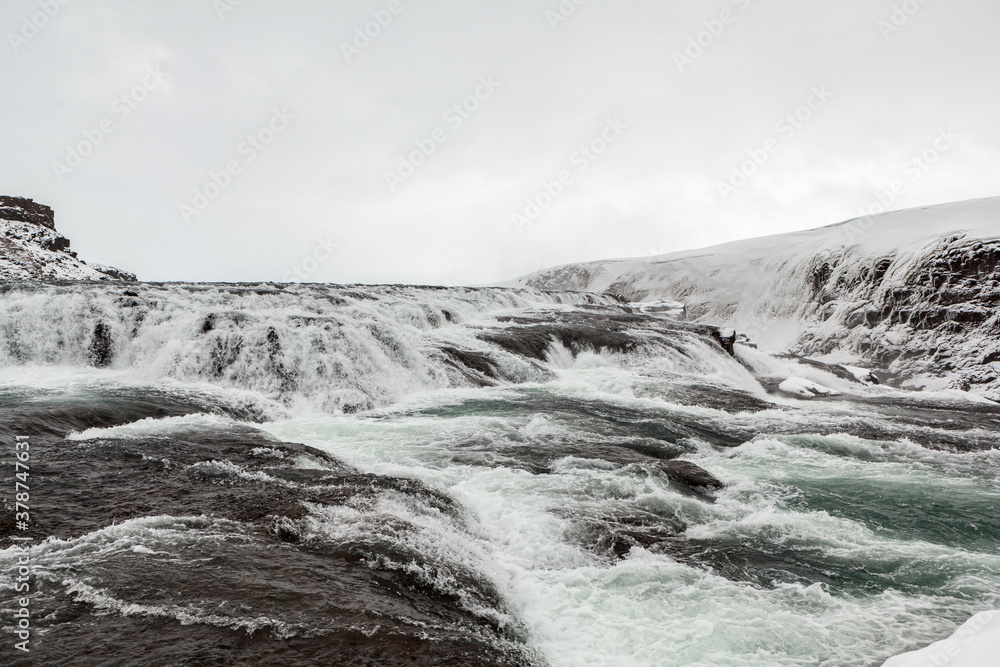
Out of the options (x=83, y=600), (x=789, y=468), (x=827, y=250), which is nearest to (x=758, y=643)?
(x=83, y=600)

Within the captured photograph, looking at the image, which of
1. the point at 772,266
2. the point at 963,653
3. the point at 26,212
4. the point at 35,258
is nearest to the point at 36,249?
the point at 35,258

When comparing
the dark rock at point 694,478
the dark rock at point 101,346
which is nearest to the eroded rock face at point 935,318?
the dark rock at point 694,478

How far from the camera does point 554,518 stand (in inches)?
229

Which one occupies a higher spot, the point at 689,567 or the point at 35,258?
the point at 35,258

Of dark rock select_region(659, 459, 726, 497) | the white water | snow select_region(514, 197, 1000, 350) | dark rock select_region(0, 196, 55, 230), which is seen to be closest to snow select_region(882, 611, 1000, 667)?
the white water

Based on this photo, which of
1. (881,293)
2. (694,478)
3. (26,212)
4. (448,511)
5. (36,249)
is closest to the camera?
(448,511)

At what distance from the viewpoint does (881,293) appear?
2995 cm

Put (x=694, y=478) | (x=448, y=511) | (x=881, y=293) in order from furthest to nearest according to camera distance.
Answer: (x=881, y=293) → (x=694, y=478) → (x=448, y=511)

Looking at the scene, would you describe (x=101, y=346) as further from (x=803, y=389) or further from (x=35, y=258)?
(x=35, y=258)

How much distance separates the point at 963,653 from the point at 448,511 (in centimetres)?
418

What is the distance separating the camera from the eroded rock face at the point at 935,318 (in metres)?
23.9

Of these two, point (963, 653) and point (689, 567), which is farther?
point (689, 567)

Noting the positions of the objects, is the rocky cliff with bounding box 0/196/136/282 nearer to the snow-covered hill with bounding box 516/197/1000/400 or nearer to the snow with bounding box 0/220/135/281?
the snow with bounding box 0/220/135/281

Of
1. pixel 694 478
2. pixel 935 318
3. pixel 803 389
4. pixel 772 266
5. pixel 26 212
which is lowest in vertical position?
pixel 694 478
